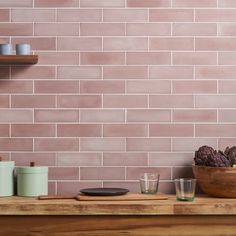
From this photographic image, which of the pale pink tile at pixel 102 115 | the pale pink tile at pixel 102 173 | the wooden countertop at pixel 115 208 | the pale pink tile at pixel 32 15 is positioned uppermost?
the pale pink tile at pixel 32 15

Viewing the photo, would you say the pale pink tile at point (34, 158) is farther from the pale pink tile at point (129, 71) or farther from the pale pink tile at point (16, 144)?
the pale pink tile at point (129, 71)

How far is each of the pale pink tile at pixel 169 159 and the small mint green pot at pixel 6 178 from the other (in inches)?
27.9

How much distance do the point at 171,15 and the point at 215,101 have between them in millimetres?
498

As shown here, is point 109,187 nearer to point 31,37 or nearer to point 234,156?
point 234,156

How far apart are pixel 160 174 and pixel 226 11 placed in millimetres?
908

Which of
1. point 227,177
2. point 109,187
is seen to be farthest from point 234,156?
point 109,187

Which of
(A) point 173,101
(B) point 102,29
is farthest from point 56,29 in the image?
(A) point 173,101

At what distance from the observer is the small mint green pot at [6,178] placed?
2688 mm

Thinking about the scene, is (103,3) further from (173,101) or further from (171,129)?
(171,129)

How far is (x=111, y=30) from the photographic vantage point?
2.85 m

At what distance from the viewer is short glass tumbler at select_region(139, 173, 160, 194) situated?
270cm

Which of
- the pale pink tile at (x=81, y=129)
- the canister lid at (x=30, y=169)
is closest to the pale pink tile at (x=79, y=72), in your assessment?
the pale pink tile at (x=81, y=129)

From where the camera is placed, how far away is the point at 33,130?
2.84m

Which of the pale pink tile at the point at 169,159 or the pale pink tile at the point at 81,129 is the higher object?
the pale pink tile at the point at 81,129
